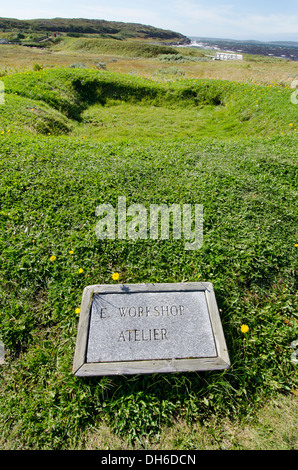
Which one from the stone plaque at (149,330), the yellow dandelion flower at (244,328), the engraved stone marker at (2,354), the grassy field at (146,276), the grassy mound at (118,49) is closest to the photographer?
the grassy field at (146,276)

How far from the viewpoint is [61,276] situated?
145 inches

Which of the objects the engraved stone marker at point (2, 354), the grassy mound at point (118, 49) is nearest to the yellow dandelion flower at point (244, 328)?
the engraved stone marker at point (2, 354)

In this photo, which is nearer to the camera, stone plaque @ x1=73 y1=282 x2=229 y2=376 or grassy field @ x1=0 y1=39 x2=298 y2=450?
grassy field @ x1=0 y1=39 x2=298 y2=450

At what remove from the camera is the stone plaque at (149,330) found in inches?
106

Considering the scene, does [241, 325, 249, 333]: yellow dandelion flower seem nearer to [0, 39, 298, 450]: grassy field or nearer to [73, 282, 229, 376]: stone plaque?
[0, 39, 298, 450]: grassy field

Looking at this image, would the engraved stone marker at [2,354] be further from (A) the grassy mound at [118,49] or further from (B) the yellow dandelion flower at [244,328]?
(A) the grassy mound at [118,49]

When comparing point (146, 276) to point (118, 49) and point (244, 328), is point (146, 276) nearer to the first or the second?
point (244, 328)

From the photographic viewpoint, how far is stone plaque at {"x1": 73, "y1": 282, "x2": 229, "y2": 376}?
269cm

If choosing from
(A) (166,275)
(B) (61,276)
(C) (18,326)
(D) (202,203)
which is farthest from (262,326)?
(C) (18,326)

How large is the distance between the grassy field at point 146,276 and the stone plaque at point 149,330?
236mm

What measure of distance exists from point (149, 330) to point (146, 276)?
97 centimetres

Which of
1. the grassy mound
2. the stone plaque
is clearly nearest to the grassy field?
the stone plaque

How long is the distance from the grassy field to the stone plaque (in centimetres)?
24

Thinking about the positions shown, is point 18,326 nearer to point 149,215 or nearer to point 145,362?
point 145,362
